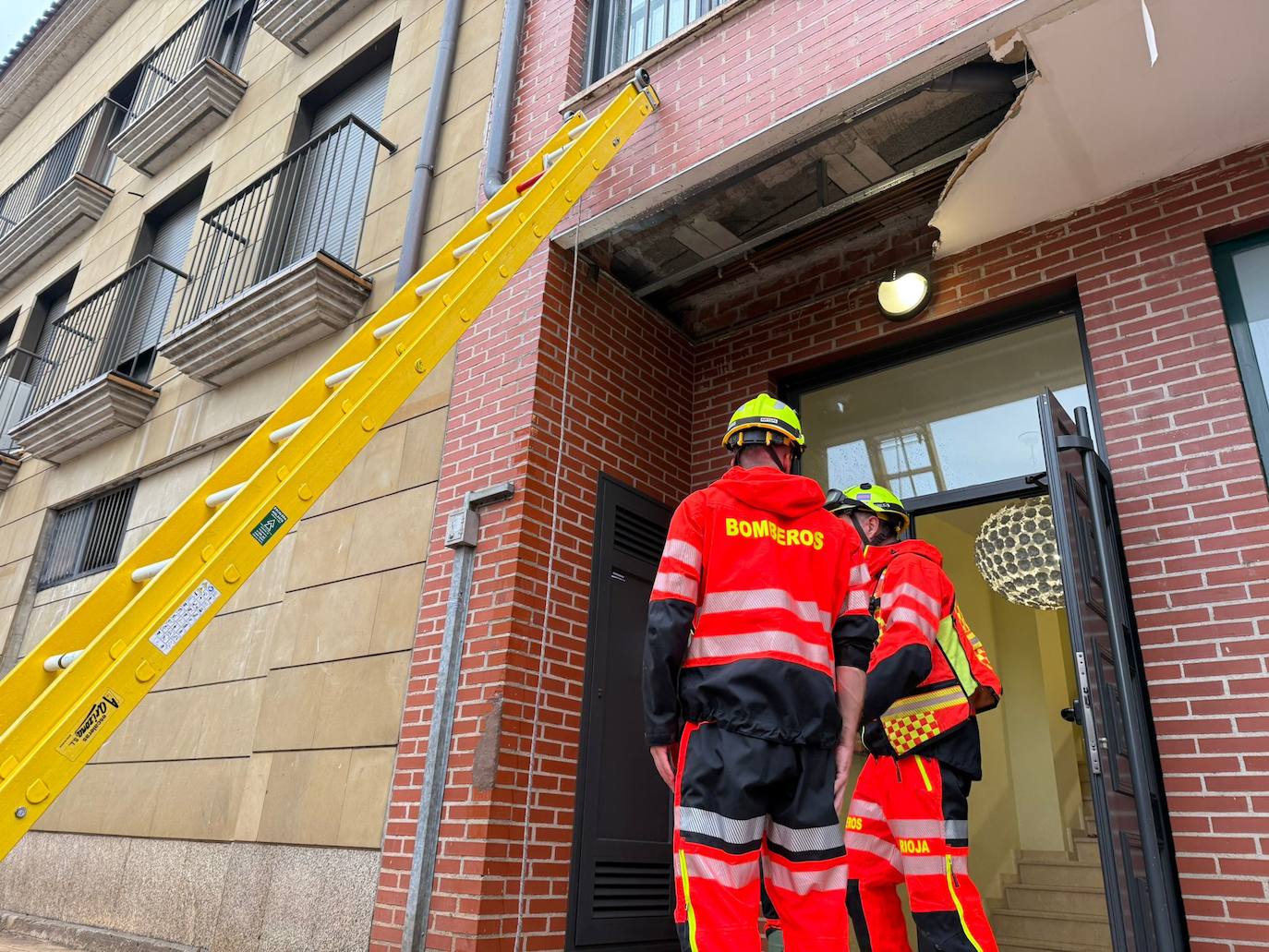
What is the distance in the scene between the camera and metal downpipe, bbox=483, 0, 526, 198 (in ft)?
19.1

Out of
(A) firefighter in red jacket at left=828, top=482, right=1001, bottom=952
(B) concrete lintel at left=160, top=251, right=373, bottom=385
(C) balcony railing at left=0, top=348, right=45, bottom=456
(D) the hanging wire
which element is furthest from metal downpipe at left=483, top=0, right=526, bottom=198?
(C) balcony railing at left=0, top=348, right=45, bottom=456

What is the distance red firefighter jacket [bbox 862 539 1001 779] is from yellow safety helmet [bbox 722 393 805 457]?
2.90 ft

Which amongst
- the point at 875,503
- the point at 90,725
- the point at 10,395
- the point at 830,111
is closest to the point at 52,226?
the point at 10,395

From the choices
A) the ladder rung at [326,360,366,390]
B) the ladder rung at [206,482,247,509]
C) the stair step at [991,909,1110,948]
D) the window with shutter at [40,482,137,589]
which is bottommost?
the stair step at [991,909,1110,948]

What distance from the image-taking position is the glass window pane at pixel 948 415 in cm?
499

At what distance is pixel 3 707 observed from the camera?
2.57 meters

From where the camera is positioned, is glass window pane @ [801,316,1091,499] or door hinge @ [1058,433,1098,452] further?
glass window pane @ [801,316,1091,499]

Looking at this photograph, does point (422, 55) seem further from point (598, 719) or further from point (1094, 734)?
point (1094, 734)

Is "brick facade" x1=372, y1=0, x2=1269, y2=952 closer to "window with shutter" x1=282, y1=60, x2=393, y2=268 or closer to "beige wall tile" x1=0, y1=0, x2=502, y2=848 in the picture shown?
"beige wall tile" x1=0, y1=0, x2=502, y2=848

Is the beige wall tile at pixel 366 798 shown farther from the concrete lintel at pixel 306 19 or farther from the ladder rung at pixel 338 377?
the concrete lintel at pixel 306 19

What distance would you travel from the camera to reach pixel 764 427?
309 cm

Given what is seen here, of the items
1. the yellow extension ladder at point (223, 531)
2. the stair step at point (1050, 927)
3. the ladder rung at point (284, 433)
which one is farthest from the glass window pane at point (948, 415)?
the ladder rung at point (284, 433)

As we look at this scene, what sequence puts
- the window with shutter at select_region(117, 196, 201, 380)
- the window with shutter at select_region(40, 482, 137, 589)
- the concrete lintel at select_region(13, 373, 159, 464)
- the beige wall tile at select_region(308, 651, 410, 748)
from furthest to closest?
the window with shutter at select_region(117, 196, 201, 380) < the window with shutter at select_region(40, 482, 137, 589) < the concrete lintel at select_region(13, 373, 159, 464) < the beige wall tile at select_region(308, 651, 410, 748)

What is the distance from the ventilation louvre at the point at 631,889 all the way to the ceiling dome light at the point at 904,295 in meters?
3.41
